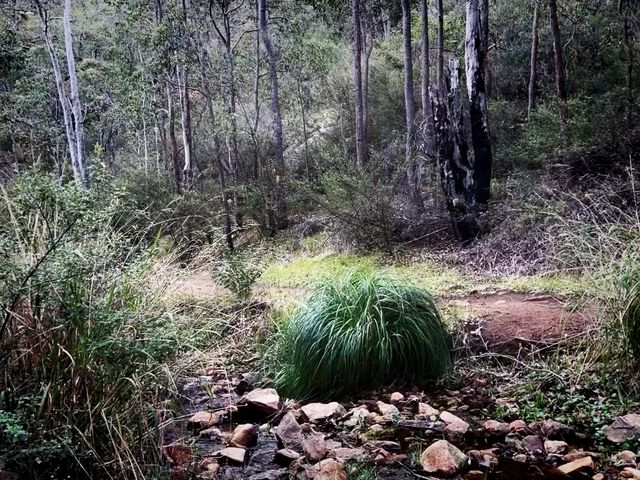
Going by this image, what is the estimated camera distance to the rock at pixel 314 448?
339 centimetres

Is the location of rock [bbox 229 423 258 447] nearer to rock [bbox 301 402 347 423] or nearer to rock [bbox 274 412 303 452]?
rock [bbox 274 412 303 452]

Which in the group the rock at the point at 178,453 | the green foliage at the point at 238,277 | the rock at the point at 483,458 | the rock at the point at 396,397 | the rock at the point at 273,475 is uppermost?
the green foliage at the point at 238,277

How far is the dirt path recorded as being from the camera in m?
4.60

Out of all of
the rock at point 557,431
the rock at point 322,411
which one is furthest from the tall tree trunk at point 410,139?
the rock at point 557,431

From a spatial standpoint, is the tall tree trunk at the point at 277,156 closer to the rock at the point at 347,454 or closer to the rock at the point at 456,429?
the rock at the point at 456,429

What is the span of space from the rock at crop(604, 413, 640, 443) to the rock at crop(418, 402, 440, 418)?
1.10 m

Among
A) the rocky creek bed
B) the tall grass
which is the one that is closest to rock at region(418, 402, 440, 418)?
the rocky creek bed

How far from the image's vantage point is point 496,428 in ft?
12.1

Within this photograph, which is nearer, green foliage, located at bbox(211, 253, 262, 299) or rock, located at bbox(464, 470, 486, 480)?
rock, located at bbox(464, 470, 486, 480)

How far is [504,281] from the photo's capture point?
22.2 feet

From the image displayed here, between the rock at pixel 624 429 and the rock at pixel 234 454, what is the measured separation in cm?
227

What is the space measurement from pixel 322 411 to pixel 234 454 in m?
0.83

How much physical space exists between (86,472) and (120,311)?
2.44 feet

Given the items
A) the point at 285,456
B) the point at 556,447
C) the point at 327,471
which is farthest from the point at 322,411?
the point at 556,447
